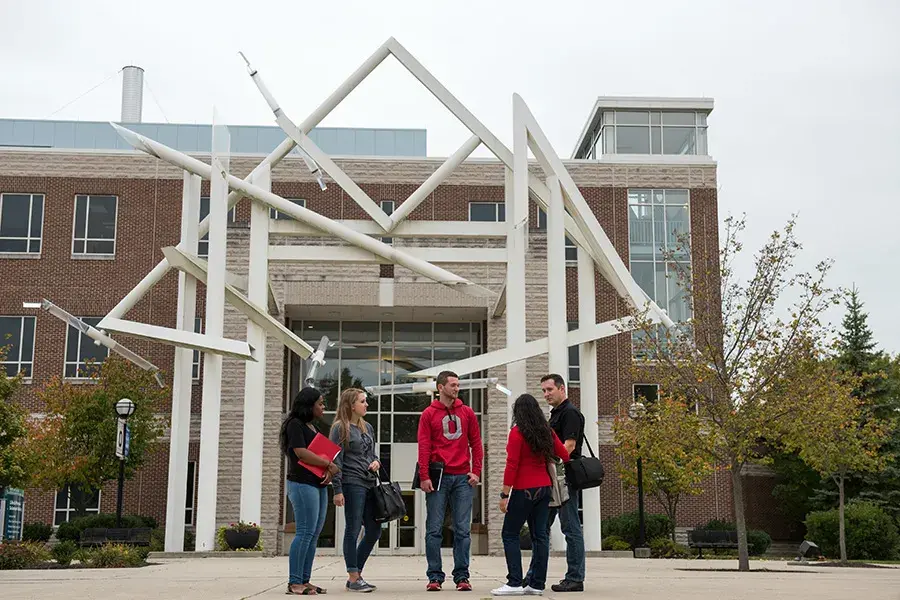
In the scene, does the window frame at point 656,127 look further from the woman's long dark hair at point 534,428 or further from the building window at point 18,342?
the woman's long dark hair at point 534,428

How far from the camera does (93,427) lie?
3030 centimetres

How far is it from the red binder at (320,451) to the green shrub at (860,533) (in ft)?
88.1

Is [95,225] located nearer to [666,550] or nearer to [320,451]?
[666,550]

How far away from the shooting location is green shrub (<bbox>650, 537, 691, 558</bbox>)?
26.6 metres

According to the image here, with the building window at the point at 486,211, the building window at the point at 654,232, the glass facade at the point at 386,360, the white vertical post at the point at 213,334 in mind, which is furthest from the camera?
the building window at the point at 654,232

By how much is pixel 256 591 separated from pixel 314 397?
203 centimetres

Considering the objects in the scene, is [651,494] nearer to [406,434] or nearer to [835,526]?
[835,526]

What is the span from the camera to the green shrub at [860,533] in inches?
1249

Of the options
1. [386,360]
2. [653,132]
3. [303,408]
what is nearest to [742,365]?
[303,408]

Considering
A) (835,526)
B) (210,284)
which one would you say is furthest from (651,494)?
(210,284)

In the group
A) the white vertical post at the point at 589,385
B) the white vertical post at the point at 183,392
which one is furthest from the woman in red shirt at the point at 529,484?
the white vertical post at the point at 183,392

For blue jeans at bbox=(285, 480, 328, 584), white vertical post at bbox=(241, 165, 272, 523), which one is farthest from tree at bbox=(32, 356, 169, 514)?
blue jeans at bbox=(285, 480, 328, 584)

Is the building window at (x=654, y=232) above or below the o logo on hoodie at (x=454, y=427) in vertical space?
above

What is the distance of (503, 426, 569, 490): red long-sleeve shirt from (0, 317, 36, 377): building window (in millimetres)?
29183
